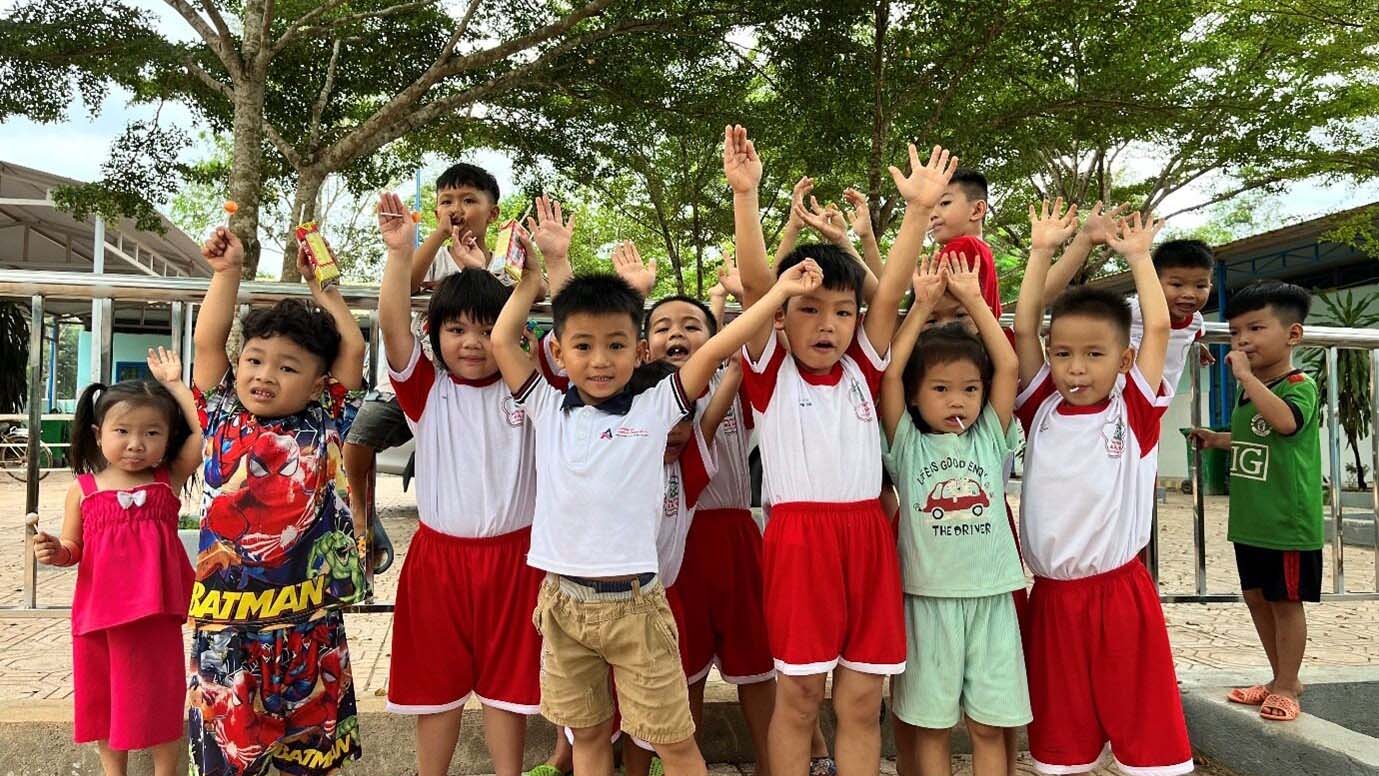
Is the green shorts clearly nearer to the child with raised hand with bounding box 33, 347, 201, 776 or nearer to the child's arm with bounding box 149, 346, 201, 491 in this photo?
the child with raised hand with bounding box 33, 347, 201, 776

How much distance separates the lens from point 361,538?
3172 mm

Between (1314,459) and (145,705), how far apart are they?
399cm

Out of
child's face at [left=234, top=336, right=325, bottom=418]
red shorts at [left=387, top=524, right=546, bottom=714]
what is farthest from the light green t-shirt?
child's face at [left=234, top=336, right=325, bottom=418]

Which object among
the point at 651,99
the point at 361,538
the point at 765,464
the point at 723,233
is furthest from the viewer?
the point at 723,233

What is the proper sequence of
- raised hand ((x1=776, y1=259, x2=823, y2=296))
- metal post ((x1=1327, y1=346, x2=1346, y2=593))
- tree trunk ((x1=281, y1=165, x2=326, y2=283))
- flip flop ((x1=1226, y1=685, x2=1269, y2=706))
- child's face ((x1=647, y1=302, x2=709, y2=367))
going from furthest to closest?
tree trunk ((x1=281, y1=165, x2=326, y2=283))
metal post ((x1=1327, y1=346, x2=1346, y2=593))
flip flop ((x1=1226, y1=685, x2=1269, y2=706))
child's face ((x1=647, y1=302, x2=709, y2=367))
raised hand ((x1=776, y1=259, x2=823, y2=296))

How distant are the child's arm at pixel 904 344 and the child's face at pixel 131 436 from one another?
84.6 inches

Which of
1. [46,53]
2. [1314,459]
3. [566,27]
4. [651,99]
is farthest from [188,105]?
[1314,459]

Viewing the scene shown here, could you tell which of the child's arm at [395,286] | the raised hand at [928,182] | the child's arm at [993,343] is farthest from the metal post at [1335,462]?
the child's arm at [395,286]

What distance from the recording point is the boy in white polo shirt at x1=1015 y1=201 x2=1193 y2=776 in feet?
8.37

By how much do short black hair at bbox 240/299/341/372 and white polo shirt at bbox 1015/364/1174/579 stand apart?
2.13m

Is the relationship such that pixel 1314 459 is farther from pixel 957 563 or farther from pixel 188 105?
pixel 188 105

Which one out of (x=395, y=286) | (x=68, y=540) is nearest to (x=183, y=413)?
(x=68, y=540)

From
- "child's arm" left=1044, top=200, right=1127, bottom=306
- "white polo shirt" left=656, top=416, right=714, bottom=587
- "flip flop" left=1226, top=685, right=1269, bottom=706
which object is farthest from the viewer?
"flip flop" left=1226, top=685, right=1269, bottom=706

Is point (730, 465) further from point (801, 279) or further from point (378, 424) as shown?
point (378, 424)
